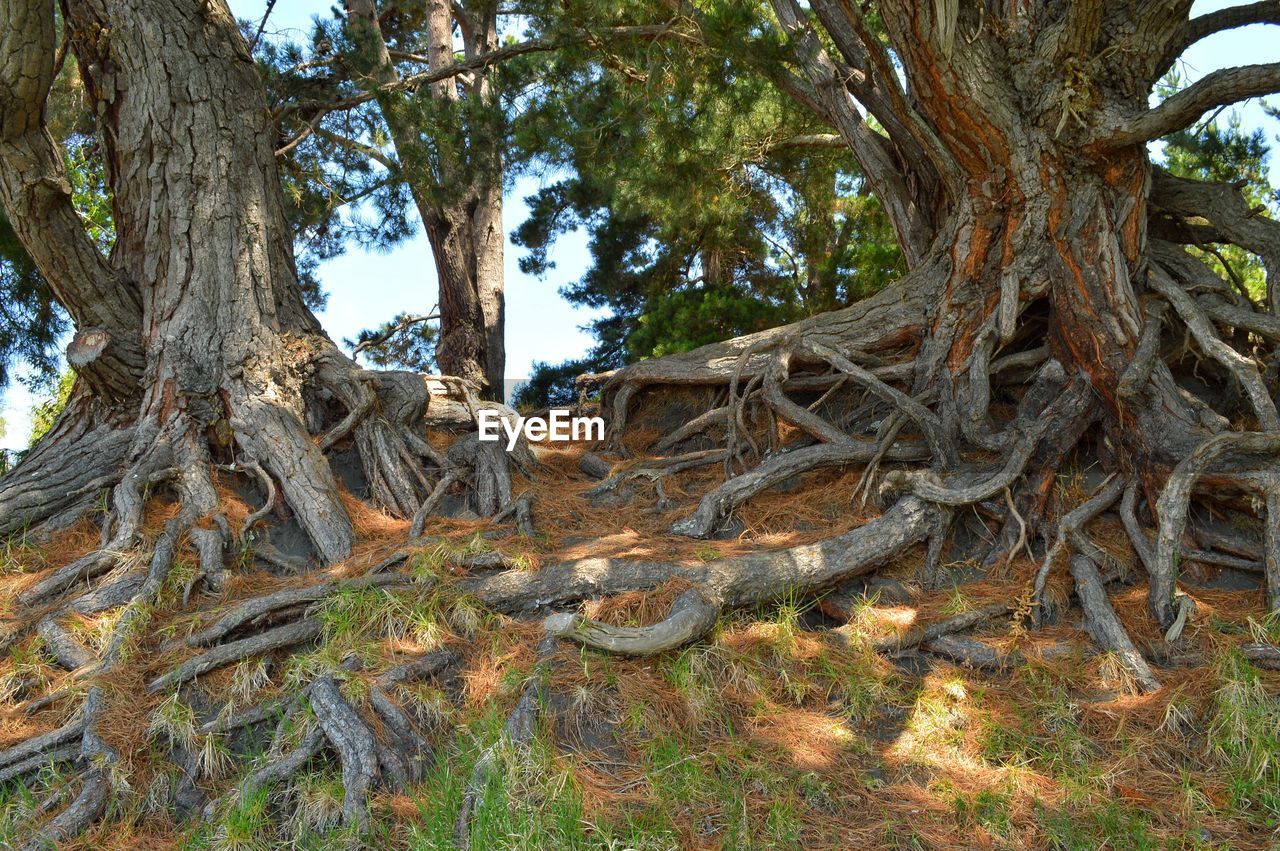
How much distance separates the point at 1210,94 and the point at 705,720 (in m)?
3.93

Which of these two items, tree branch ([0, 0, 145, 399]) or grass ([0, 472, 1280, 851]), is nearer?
grass ([0, 472, 1280, 851])

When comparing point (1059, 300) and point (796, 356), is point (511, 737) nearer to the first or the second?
point (796, 356)

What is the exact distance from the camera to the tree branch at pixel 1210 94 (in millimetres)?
4621

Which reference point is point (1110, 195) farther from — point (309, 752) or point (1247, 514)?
point (309, 752)

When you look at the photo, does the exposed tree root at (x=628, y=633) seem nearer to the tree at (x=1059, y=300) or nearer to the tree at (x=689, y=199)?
the tree at (x=1059, y=300)

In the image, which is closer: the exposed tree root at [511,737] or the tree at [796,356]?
the exposed tree root at [511,737]

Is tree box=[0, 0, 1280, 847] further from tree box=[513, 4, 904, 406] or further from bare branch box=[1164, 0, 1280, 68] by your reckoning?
tree box=[513, 4, 904, 406]

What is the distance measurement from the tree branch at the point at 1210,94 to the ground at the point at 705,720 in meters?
2.18

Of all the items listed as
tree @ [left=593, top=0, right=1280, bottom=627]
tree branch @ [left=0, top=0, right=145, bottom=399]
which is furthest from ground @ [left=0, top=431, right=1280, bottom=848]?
tree branch @ [left=0, top=0, right=145, bottom=399]

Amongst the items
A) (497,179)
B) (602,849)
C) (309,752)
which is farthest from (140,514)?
(497,179)

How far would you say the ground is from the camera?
130 inches

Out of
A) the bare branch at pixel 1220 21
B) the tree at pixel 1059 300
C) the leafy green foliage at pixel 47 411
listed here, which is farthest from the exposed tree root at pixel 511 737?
the leafy green foliage at pixel 47 411

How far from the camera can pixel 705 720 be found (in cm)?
380

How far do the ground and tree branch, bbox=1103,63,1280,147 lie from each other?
2.18 meters
